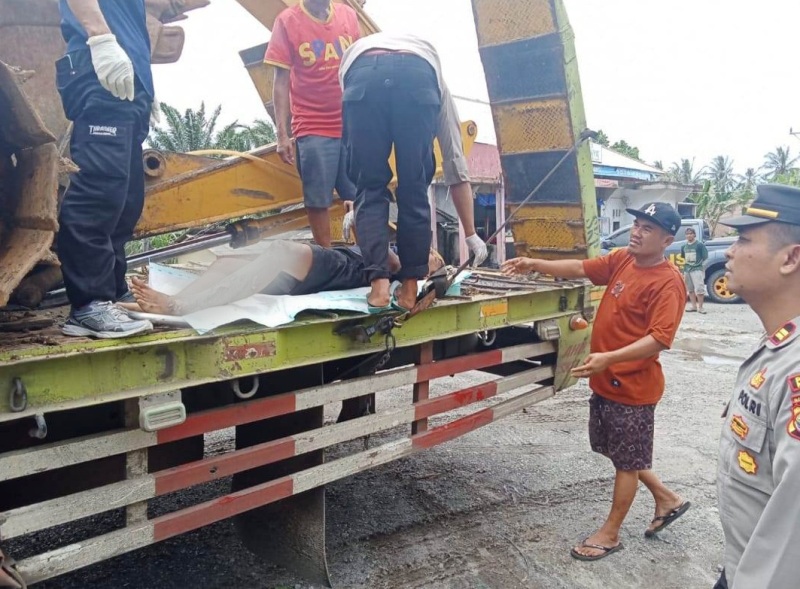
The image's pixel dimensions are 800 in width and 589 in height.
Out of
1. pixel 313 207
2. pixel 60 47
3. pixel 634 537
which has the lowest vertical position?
pixel 634 537

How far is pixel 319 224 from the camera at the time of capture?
373 cm

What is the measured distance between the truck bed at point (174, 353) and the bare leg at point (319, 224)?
1.01 meters

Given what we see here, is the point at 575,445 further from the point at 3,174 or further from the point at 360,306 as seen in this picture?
the point at 3,174

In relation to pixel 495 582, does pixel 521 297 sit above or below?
above

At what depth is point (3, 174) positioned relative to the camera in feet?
7.11

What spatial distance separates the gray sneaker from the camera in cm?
204

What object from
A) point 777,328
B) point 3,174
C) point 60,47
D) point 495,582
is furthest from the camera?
point 60,47

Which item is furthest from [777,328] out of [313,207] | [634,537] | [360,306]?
[313,207]

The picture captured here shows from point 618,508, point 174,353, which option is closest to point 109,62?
point 174,353

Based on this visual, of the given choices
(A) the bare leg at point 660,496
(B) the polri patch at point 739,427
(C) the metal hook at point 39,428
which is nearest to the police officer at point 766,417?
(B) the polri patch at point 739,427

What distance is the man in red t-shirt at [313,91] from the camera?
3.64 meters

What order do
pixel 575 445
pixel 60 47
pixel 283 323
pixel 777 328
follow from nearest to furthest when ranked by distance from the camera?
pixel 777 328 → pixel 283 323 → pixel 60 47 → pixel 575 445

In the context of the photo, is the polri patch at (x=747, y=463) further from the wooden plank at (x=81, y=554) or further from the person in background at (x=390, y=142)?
the wooden plank at (x=81, y=554)

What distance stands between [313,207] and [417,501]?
1.88 metres
